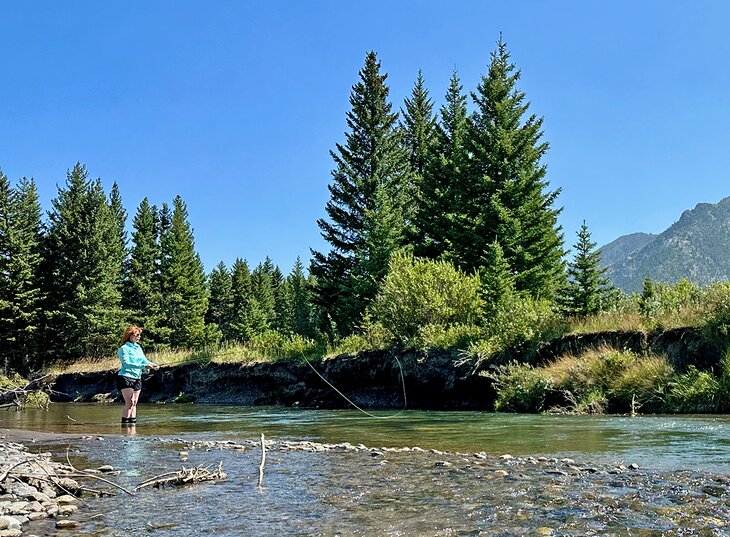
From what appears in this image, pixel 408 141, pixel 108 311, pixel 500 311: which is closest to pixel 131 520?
pixel 500 311

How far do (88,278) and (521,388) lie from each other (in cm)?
3962

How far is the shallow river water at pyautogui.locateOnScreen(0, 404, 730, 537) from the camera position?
5.07m

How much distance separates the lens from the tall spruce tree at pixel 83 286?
46375 mm

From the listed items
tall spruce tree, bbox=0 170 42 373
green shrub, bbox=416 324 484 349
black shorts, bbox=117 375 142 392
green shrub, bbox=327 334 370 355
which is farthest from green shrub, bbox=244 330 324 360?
tall spruce tree, bbox=0 170 42 373

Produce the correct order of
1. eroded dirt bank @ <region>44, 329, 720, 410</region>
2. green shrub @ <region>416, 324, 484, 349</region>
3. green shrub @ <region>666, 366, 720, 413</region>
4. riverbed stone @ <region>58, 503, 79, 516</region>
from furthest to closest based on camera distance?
green shrub @ <region>416, 324, 484, 349</region> → eroded dirt bank @ <region>44, 329, 720, 410</region> → green shrub @ <region>666, 366, 720, 413</region> → riverbed stone @ <region>58, 503, 79, 516</region>

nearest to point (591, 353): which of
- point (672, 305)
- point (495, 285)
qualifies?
point (672, 305)

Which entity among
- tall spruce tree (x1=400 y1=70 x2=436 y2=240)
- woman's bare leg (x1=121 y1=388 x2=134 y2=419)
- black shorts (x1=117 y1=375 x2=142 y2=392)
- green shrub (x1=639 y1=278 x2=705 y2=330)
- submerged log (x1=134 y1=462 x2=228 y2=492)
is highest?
tall spruce tree (x1=400 y1=70 x2=436 y2=240)

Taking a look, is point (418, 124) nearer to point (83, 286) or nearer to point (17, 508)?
point (83, 286)

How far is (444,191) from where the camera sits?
36.1 meters

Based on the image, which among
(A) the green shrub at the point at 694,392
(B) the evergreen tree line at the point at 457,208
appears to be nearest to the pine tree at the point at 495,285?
(B) the evergreen tree line at the point at 457,208

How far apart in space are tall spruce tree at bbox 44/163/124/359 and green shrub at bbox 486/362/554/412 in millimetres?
37319

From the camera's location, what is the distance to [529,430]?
1134 cm

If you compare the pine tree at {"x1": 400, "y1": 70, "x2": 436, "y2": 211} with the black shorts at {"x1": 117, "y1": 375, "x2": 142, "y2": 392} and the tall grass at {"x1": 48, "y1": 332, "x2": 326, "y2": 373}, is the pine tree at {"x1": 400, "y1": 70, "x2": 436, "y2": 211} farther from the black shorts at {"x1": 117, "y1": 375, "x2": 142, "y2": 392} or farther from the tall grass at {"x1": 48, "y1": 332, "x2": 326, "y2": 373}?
the black shorts at {"x1": 117, "y1": 375, "x2": 142, "y2": 392}

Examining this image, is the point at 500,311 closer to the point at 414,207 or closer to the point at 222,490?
the point at 222,490
